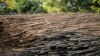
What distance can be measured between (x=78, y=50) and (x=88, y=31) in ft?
1.82

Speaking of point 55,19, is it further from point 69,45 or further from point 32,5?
point 32,5

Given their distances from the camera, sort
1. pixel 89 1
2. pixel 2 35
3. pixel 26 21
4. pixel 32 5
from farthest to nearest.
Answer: pixel 32 5
pixel 89 1
pixel 26 21
pixel 2 35

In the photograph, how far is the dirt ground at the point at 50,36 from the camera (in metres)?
3.52

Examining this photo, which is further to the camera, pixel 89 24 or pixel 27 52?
pixel 89 24

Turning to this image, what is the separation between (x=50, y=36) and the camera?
12.6 feet

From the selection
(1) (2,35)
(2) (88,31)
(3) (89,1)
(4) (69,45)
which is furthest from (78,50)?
(3) (89,1)

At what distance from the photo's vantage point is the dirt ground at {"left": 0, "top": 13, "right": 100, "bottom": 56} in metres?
3.52

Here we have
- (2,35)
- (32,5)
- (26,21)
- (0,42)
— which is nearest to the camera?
(0,42)

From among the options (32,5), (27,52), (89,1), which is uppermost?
(27,52)

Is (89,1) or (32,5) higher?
(89,1)

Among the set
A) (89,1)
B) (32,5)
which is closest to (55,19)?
(89,1)

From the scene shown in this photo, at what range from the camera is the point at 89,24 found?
428 centimetres

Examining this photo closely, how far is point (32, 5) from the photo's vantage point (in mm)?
17578

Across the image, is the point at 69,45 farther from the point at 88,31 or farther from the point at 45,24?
the point at 45,24
